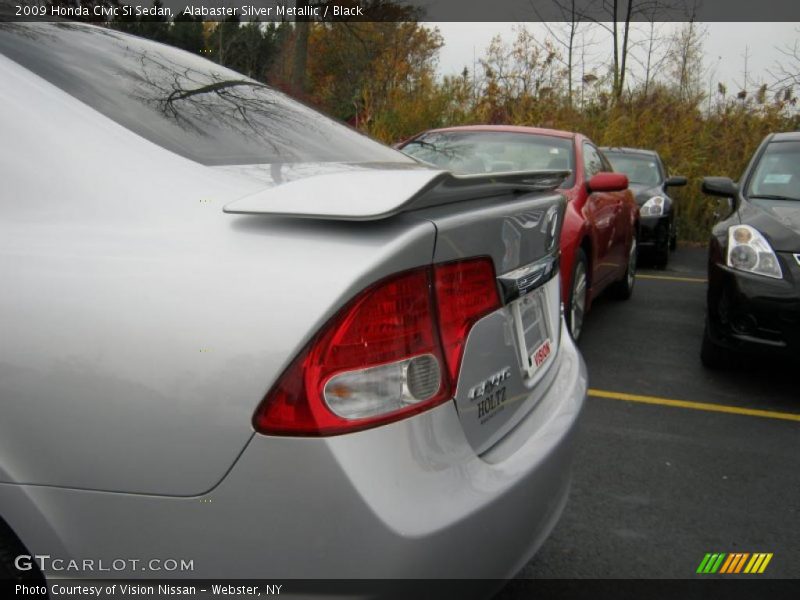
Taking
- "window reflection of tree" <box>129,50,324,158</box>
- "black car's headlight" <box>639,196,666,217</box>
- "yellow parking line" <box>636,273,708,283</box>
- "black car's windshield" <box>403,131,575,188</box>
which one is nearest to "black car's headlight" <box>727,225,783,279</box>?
"black car's windshield" <box>403,131,575,188</box>

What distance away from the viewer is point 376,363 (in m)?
1.37

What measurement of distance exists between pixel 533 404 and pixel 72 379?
1129mm

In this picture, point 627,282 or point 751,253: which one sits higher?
point 751,253

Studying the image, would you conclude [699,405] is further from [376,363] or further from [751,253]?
[376,363]

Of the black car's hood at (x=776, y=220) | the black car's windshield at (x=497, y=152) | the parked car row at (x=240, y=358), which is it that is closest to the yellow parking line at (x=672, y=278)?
the black car's windshield at (x=497, y=152)

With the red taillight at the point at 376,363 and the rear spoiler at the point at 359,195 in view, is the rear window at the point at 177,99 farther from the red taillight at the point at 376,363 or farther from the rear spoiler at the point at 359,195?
the red taillight at the point at 376,363

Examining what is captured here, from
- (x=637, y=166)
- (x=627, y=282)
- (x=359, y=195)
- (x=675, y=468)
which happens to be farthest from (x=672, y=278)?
(x=359, y=195)

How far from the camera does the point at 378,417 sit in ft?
4.42

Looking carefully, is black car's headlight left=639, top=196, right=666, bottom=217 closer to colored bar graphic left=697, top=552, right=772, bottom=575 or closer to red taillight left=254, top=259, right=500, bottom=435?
colored bar graphic left=697, top=552, right=772, bottom=575

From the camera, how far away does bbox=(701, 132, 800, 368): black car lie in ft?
13.1

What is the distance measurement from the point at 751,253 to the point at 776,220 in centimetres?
31

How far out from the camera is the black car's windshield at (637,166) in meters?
10.2

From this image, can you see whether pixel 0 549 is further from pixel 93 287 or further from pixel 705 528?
pixel 705 528
